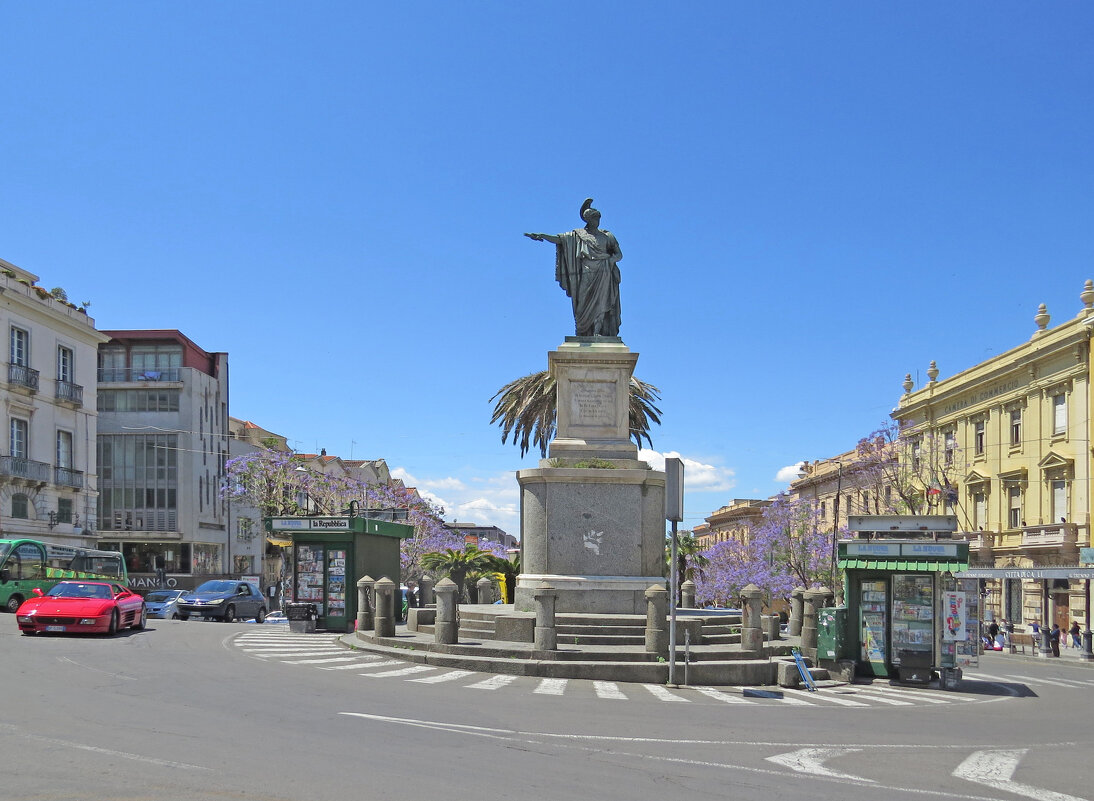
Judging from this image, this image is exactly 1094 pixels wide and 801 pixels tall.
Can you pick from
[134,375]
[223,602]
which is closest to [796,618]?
[223,602]

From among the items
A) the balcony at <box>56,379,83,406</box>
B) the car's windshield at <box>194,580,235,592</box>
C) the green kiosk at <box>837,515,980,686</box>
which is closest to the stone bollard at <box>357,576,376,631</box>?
the green kiosk at <box>837,515,980,686</box>

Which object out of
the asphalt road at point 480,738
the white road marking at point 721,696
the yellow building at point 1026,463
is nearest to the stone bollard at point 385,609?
the asphalt road at point 480,738

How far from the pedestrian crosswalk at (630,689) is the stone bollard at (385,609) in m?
0.71

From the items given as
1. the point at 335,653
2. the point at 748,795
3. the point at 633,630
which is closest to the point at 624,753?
the point at 748,795

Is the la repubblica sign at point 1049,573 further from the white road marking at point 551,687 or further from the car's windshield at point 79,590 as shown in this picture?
the car's windshield at point 79,590

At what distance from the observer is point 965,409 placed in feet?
173

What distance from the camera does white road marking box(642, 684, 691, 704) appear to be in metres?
13.6

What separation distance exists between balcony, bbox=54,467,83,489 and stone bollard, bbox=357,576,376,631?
2771 cm

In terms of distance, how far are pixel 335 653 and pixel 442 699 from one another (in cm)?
675

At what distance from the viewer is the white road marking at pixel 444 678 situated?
14.7 metres

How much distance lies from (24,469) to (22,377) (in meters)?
3.60

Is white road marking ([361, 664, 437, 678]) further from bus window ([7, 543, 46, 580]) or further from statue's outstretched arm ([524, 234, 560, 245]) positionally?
bus window ([7, 543, 46, 580])

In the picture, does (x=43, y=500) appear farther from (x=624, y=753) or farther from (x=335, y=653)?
(x=624, y=753)

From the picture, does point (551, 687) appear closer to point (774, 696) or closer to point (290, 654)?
point (774, 696)
